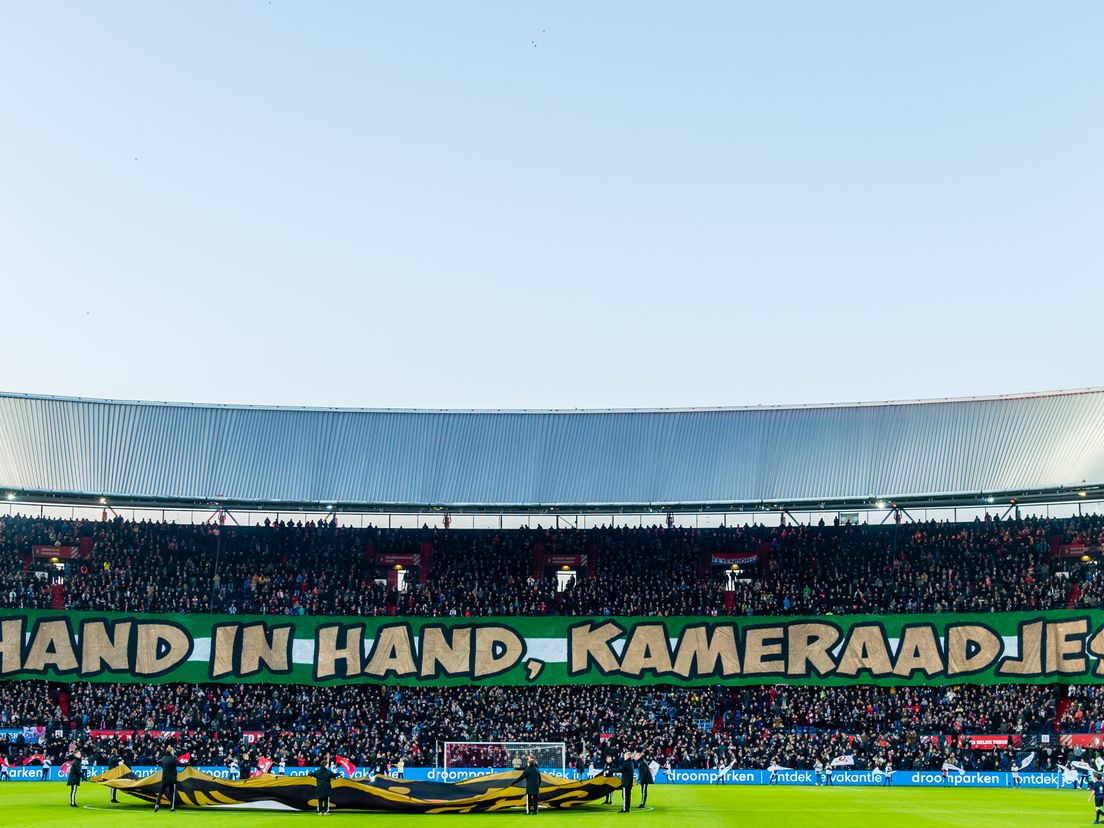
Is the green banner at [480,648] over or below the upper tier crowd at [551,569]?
below

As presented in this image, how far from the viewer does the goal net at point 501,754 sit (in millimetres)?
55406

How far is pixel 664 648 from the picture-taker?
63250 millimetres

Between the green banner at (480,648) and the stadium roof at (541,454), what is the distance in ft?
22.2

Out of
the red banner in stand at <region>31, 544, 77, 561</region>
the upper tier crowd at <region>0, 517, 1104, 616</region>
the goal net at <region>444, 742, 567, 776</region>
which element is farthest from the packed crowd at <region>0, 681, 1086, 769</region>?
the red banner in stand at <region>31, 544, 77, 561</region>

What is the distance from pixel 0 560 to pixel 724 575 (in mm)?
39619

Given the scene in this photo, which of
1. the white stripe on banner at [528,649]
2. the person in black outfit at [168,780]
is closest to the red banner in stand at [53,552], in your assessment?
the white stripe on banner at [528,649]

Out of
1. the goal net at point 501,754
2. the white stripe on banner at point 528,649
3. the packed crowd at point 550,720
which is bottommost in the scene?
the goal net at point 501,754

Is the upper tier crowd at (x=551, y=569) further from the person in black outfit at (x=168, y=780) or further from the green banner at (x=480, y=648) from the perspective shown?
the person in black outfit at (x=168, y=780)

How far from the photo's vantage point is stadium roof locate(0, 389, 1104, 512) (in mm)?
65875

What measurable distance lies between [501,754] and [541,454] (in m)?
19.9

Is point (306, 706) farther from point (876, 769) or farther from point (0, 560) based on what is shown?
point (876, 769)

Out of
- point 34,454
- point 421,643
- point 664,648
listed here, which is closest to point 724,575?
point 664,648

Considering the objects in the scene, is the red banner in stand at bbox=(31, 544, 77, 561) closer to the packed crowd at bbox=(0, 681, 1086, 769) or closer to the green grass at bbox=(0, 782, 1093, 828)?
the packed crowd at bbox=(0, 681, 1086, 769)

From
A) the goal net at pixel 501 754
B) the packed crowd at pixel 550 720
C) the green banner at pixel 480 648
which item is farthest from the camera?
the green banner at pixel 480 648
